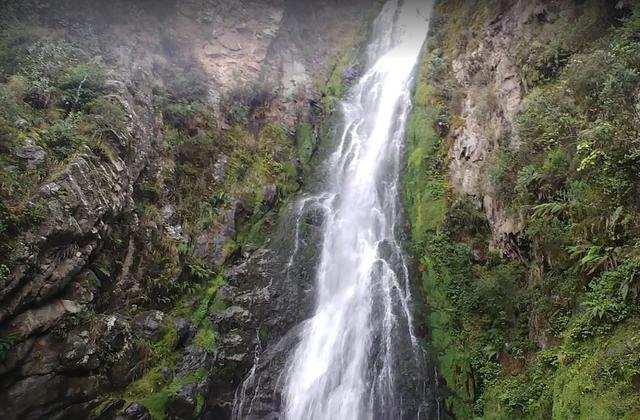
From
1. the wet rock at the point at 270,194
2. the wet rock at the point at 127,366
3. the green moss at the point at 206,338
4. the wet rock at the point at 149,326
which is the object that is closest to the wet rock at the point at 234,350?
the green moss at the point at 206,338

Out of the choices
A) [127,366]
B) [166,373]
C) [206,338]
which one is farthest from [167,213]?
[166,373]

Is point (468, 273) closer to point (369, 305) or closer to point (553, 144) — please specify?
point (369, 305)

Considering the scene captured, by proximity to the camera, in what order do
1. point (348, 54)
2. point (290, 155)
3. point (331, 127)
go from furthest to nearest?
point (348, 54) → point (331, 127) → point (290, 155)

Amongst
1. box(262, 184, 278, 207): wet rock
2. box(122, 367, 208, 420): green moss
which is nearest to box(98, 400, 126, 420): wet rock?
box(122, 367, 208, 420): green moss

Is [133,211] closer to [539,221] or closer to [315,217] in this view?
[315,217]

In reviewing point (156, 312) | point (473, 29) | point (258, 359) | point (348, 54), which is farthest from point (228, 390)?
point (348, 54)

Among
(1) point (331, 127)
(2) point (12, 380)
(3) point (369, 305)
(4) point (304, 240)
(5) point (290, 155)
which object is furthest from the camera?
(1) point (331, 127)
